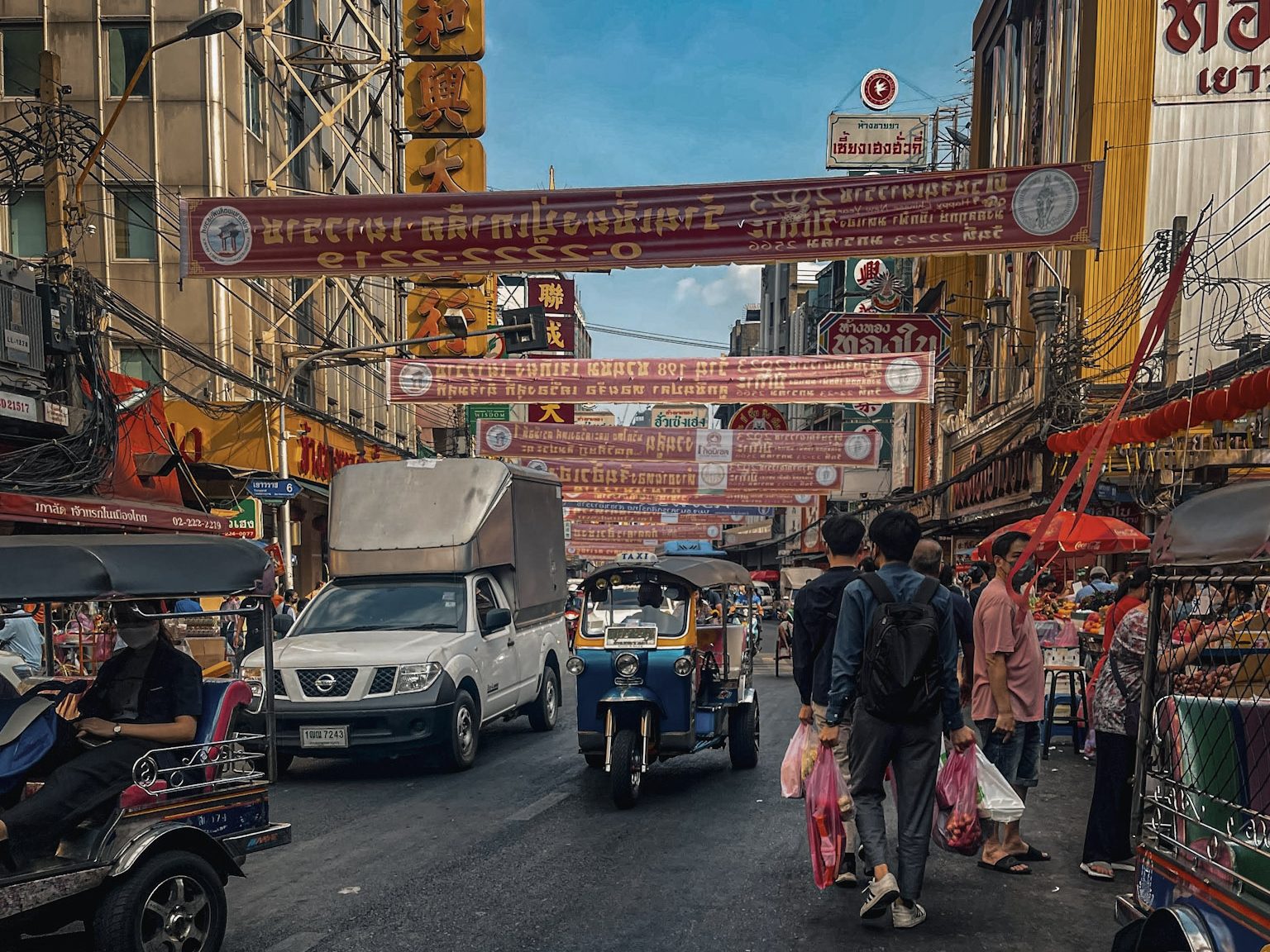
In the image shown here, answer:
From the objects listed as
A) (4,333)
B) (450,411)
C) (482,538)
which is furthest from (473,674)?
(450,411)

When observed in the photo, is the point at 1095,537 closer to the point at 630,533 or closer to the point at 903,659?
the point at 903,659

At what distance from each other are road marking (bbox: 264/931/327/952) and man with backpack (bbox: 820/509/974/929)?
9.11 feet

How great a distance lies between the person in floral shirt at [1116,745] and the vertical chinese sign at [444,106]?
20334 mm

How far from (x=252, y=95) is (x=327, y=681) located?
2241 centimetres

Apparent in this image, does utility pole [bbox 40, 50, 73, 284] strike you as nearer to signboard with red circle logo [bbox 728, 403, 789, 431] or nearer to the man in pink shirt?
the man in pink shirt

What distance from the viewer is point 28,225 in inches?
996

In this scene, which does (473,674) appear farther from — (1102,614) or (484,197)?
(1102,614)

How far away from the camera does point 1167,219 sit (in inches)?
836

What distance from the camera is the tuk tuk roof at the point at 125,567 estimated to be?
5.00 meters

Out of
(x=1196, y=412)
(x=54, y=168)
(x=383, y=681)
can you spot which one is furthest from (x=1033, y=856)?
(x=54, y=168)

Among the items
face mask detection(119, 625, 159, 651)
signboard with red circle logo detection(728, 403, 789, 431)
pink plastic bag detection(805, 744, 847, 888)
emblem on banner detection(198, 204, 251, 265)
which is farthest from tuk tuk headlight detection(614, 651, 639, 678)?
signboard with red circle logo detection(728, 403, 789, 431)

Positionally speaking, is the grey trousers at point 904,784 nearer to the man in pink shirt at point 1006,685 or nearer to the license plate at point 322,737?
the man in pink shirt at point 1006,685

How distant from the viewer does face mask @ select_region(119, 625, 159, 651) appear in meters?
5.91

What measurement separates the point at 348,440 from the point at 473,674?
2193 cm
